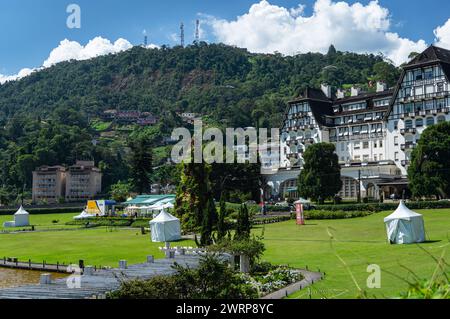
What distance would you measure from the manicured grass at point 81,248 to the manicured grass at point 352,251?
9838 mm

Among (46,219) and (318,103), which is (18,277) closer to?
(46,219)

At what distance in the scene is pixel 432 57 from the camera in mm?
74500

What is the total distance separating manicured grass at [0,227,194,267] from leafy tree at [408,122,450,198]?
31732 millimetres

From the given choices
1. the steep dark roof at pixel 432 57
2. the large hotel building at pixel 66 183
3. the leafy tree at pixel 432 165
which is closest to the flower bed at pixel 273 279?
the leafy tree at pixel 432 165

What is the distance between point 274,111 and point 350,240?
160 m

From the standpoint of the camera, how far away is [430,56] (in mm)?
75000

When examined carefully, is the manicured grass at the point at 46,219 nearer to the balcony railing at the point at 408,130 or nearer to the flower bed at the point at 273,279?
the balcony railing at the point at 408,130

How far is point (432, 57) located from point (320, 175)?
23.9 m

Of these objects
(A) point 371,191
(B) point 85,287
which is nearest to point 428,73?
(A) point 371,191

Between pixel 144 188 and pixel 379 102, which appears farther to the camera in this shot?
pixel 144 188
